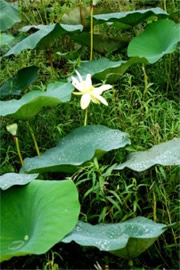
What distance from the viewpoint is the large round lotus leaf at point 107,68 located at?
2.47 m

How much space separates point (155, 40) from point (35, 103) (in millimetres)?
1084

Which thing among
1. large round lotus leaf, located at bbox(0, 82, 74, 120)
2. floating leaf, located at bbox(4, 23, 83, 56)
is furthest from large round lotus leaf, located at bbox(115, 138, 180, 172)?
floating leaf, located at bbox(4, 23, 83, 56)

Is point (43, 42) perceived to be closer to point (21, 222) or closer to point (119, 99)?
point (119, 99)

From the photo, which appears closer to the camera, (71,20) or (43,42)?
(43,42)

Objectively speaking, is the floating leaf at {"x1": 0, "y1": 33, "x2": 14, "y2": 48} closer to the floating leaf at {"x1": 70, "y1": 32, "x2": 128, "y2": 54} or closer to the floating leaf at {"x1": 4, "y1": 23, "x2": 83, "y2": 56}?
the floating leaf at {"x1": 4, "y1": 23, "x2": 83, "y2": 56}

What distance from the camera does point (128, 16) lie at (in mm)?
2807

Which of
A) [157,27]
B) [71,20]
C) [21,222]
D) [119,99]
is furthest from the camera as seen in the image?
[71,20]

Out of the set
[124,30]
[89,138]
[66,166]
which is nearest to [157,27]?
[124,30]

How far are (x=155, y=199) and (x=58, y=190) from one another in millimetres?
403

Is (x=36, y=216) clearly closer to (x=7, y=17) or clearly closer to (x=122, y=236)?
(x=122, y=236)

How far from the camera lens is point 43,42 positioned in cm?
275

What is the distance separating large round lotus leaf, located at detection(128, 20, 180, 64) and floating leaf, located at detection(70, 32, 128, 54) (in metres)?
0.18

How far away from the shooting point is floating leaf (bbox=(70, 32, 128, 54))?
9.38 ft

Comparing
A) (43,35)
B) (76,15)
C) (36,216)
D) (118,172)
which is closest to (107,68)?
(43,35)
